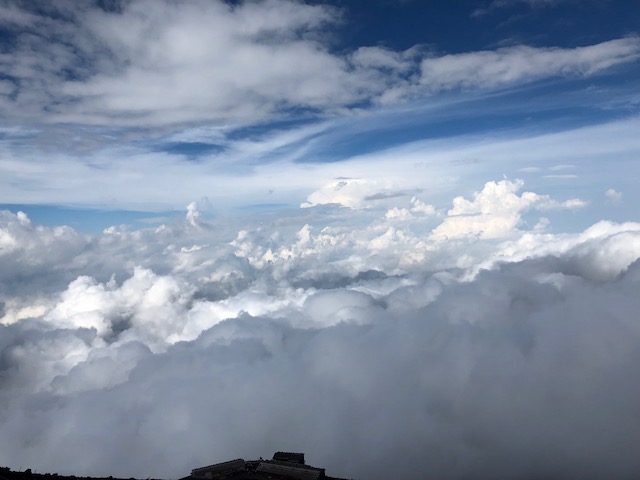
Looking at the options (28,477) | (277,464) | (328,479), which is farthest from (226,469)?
(28,477)

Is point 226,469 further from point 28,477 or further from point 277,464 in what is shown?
point 28,477

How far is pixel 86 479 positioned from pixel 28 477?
21.8 metres

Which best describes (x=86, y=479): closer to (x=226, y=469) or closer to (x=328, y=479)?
(x=226, y=469)

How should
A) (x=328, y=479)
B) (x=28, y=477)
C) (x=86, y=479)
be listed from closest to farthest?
(x=28, y=477), (x=86, y=479), (x=328, y=479)

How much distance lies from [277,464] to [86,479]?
74.8 meters

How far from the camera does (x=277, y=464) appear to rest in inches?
6629

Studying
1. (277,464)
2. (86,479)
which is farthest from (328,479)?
(86,479)

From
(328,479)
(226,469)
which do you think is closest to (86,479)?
(226,469)

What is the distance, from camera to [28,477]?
145 metres

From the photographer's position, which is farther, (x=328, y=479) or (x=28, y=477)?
(x=328, y=479)

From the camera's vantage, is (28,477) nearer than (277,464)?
Yes

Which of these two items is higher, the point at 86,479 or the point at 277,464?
the point at 277,464

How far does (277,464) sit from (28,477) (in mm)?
89611

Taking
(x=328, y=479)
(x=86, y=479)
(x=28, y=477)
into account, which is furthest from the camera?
(x=328, y=479)
